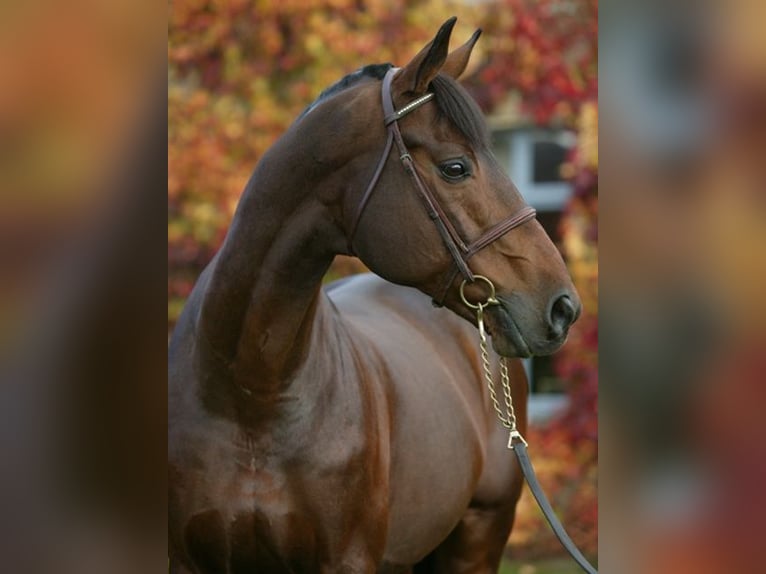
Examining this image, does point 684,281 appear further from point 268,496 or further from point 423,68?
point 268,496

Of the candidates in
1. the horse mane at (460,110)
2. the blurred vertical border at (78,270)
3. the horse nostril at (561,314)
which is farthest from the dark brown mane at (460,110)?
the blurred vertical border at (78,270)

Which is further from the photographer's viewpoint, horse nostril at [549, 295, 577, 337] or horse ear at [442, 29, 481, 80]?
horse ear at [442, 29, 481, 80]

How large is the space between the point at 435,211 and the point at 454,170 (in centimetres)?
11

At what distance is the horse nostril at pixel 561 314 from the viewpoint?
8.18 feet

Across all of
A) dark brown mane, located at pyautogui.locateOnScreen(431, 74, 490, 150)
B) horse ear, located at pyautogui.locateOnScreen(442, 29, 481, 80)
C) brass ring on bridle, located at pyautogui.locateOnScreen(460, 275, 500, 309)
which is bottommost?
brass ring on bridle, located at pyautogui.locateOnScreen(460, 275, 500, 309)

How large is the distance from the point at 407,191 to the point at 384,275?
24cm

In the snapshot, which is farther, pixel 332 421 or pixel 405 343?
pixel 405 343

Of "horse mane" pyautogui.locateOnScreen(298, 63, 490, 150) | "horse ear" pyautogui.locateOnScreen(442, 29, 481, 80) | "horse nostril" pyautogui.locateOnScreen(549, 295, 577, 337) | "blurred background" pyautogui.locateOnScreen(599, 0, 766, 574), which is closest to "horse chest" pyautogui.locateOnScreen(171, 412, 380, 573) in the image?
"horse nostril" pyautogui.locateOnScreen(549, 295, 577, 337)

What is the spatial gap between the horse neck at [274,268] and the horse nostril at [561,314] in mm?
577

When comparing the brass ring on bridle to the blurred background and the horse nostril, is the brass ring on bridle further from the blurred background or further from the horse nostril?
the blurred background

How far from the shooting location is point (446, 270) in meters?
2.59

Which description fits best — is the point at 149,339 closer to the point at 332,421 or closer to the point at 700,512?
the point at 700,512

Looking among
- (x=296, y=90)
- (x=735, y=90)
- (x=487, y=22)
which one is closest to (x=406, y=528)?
(x=735, y=90)

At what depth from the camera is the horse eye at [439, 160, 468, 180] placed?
255 centimetres
